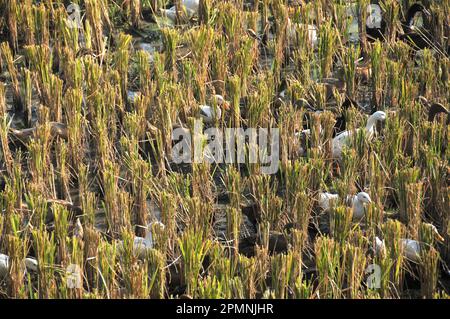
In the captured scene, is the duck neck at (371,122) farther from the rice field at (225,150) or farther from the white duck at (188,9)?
the white duck at (188,9)

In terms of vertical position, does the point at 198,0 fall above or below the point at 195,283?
above

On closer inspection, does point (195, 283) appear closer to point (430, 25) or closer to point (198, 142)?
point (198, 142)

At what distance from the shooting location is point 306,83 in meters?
7.05

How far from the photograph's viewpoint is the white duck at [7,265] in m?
5.16

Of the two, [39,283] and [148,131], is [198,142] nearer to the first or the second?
[148,131]

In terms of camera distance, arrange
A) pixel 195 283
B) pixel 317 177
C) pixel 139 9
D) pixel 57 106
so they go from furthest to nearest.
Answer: pixel 139 9 → pixel 57 106 → pixel 317 177 → pixel 195 283

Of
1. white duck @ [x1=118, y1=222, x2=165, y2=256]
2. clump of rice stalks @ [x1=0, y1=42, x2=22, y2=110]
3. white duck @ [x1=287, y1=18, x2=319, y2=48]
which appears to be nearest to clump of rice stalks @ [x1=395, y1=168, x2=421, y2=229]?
white duck @ [x1=118, y1=222, x2=165, y2=256]

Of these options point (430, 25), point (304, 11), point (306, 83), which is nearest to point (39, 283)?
point (306, 83)

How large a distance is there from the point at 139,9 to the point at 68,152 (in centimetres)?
232

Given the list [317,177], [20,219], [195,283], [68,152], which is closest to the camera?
[195,283]

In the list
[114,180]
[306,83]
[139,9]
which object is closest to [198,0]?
[139,9]

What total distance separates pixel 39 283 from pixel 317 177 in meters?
1.68

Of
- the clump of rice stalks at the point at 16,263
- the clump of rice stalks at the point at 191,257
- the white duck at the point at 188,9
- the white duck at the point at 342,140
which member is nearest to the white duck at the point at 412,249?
the clump of rice stalks at the point at 191,257

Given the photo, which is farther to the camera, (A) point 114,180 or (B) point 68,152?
(B) point 68,152
